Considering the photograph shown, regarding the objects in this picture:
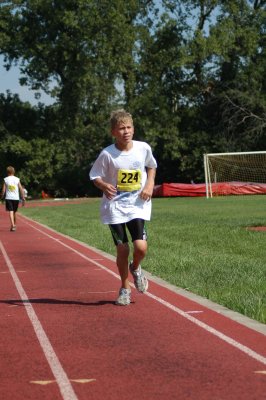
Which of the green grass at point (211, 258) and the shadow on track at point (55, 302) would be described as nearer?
the shadow on track at point (55, 302)

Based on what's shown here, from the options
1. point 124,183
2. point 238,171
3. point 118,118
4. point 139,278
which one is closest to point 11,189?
point 139,278

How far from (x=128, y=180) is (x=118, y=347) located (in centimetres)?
240

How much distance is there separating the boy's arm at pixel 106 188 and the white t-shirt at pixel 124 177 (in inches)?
2.3

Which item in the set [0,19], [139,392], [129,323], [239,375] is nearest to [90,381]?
[139,392]

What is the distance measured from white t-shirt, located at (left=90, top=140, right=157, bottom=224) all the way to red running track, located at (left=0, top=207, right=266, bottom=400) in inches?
38.7

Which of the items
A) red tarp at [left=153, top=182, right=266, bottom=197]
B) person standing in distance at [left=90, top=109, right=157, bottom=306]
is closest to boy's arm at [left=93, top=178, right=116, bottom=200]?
person standing in distance at [left=90, top=109, right=157, bottom=306]

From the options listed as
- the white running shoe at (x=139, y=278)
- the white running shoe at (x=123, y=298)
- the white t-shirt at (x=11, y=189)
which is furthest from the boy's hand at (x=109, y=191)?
the white t-shirt at (x=11, y=189)

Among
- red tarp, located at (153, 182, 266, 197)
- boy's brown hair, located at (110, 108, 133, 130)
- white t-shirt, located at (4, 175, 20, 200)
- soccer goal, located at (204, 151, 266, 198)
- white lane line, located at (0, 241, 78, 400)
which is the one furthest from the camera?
soccer goal, located at (204, 151, 266, 198)

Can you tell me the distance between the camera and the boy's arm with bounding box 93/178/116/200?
804 cm

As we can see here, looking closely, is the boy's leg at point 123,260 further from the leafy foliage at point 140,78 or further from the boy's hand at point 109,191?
the leafy foliage at point 140,78

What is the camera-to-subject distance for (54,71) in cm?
6438

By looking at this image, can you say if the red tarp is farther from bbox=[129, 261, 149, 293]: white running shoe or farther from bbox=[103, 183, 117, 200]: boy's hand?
bbox=[103, 183, 117, 200]: boy's hand

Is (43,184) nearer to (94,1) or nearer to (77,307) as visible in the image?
(94,1)

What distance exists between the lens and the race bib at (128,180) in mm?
8094
